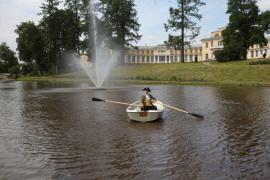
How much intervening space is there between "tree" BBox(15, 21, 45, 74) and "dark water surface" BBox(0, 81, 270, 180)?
81205 mm

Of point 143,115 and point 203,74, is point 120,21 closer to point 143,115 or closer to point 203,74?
point 203,74

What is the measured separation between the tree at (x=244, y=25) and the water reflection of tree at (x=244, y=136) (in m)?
60.3

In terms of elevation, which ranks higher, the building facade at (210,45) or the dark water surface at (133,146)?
the building facade at (210,45)

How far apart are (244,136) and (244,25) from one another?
7661 cm

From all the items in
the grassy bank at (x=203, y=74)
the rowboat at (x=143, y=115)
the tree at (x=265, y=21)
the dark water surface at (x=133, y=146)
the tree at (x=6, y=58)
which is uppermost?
the tree at (x=265, y=21)

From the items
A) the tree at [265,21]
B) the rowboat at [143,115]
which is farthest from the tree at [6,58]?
the rowboat at [143,115]

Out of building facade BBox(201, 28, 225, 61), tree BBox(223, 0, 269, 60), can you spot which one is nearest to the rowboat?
tree BBox(223, 0, 269, 60)

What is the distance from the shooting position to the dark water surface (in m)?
12.3

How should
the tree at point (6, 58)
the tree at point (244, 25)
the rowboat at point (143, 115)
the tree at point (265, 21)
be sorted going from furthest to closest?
the tree at point (6, 58), the tree at point (244, 25), the tree at point (265, 21), the rowboat at point (143, 115)

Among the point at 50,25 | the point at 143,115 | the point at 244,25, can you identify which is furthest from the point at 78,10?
the point at 143,115

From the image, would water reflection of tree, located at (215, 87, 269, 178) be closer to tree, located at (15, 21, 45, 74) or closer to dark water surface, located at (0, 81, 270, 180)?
dark water surface, located at (0, 81, 270, 180)

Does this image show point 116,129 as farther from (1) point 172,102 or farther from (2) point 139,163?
(1) point 172,102

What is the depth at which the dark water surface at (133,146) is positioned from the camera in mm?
12281

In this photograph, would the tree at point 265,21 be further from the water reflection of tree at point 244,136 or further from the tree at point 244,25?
the water reflection of tree at point 244,136
